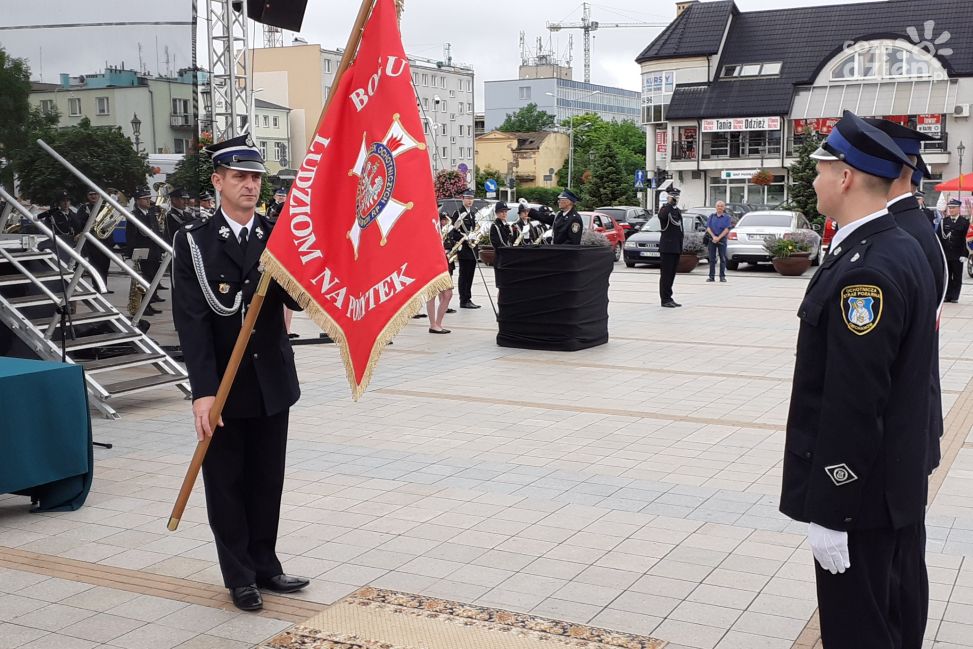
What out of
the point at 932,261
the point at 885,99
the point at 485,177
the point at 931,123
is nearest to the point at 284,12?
the point at 932,261

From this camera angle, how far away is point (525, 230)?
1691 cm

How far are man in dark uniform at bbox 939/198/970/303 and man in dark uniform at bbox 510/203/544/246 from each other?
22.0 feet

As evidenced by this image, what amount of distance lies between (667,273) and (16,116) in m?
10.3

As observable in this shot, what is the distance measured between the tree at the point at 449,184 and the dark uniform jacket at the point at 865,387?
136 ft

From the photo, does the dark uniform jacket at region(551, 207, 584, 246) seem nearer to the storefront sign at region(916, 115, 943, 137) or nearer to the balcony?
the balcony

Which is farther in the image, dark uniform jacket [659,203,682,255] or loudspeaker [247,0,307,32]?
dark uniform jacket [659,203,682,255]

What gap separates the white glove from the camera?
3.24 metres

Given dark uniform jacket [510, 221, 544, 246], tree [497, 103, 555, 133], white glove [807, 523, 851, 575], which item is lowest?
white glove [807, 523, 851, 575]

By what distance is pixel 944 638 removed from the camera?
15.0ft

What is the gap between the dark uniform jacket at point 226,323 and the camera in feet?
16.0

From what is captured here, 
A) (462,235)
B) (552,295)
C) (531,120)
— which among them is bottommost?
(552,295)

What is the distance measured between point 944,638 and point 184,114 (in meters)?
10.7

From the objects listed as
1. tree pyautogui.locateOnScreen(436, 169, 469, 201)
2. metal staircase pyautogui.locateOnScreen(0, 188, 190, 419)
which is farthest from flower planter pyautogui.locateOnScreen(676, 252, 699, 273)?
tree pyautogui.locateOnScreen(436, 169, 469, 201)
